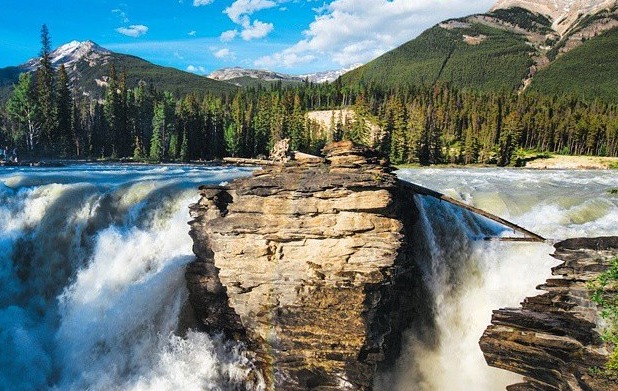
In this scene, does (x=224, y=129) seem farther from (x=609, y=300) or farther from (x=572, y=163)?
(x=609, y=300)

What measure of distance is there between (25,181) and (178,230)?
10.9 m

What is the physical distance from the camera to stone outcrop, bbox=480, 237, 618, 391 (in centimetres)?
1245

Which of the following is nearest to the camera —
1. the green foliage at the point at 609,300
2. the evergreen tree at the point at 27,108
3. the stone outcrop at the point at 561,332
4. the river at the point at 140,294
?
the green foliage at the point at 609,300

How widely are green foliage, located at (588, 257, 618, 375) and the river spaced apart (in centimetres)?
411

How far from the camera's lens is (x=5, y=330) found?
1628 cm

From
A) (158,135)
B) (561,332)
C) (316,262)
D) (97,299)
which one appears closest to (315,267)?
(316,262)

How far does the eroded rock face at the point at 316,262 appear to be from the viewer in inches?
560

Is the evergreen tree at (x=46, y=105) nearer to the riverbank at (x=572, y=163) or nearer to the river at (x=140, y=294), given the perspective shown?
the river at (x=140, y=294)

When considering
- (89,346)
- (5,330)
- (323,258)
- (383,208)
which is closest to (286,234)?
(323,258)

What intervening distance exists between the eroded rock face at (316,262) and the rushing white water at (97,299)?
2.37 metres

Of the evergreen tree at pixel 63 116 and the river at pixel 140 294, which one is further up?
the evergreen tree at pixel 63 116

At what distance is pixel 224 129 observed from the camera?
9444cm

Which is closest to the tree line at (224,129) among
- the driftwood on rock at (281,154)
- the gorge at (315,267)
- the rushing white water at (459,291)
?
the rushing white water at (459,291)

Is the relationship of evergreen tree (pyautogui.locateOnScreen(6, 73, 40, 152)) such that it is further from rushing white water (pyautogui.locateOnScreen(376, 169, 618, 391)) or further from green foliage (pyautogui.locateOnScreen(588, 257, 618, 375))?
green foliage (pyautogui.locateOnScreen(588, 257, 618, 375))
